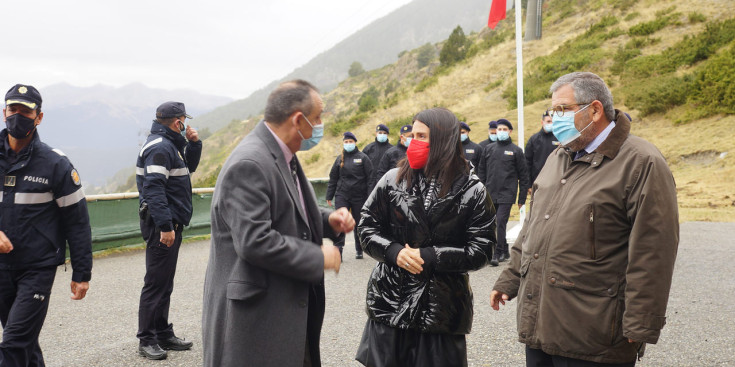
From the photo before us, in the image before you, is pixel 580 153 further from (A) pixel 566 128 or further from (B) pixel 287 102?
(B) pixel 287 102

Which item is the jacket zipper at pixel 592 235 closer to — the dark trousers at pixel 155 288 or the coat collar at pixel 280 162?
the coat collar at pixel 280 162

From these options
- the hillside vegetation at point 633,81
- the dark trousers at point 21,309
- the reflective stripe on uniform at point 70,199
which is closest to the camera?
the dark trousers at point 21,309

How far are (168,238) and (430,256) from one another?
104 inches

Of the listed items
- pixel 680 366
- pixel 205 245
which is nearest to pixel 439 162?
pixel 680 366

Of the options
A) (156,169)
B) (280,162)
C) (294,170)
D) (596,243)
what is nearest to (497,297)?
(596,243)

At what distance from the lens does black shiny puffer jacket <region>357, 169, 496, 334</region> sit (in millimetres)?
2969

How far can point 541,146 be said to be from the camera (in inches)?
348

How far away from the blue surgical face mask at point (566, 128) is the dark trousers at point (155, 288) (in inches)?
136

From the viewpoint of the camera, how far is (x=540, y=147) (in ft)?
29.1

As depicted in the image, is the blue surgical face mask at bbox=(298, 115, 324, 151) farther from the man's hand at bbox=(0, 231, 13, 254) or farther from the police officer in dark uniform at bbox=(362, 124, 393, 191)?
the police officer in dark uniform at bbox=(362, 124, 393, 191)

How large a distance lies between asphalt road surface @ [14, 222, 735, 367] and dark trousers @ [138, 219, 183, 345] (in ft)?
0.78

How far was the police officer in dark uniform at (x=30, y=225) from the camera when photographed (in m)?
3.35

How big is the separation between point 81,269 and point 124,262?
20.7ft

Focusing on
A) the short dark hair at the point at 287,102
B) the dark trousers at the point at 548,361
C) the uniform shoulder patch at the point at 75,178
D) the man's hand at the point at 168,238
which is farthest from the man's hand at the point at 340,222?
the man's hand at the point at 168,238
